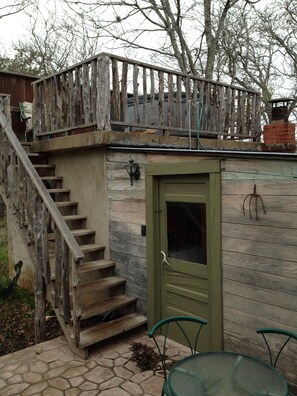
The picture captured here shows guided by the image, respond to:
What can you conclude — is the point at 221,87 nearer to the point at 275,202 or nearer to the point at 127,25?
the point at 275,202

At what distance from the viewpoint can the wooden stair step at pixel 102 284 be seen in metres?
4.33

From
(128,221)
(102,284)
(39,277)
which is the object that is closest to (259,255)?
(128,221)

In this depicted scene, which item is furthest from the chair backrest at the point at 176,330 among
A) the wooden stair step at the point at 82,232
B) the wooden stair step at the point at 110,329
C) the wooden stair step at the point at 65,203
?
the wooden stair step at the point at 65,203

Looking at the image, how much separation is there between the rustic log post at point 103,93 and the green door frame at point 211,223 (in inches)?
32.5

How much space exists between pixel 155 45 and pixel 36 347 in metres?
11.1

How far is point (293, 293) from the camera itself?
2.97 metres

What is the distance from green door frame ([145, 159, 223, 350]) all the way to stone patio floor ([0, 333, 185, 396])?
59cm

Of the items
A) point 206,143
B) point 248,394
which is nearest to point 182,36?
point 206,143

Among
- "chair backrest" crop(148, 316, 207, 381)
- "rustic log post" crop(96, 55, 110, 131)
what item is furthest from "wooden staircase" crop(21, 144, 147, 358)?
"rustic log post" crop(96, 55, 110, 131)

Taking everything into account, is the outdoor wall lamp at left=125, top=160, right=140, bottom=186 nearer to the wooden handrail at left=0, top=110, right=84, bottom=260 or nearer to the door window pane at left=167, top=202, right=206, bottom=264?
the door window pane at left=167, top=202, right=206, bottom=264

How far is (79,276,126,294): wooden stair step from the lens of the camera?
4.33 metres

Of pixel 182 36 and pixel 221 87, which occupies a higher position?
pixel 182 36

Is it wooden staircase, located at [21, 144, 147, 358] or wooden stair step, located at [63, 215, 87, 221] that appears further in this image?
wooden stair step, located at [63, 215, 87, 221]

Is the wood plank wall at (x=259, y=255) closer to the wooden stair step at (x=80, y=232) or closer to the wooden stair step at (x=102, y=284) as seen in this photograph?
the wooden stair step at (x=102, y=284)
